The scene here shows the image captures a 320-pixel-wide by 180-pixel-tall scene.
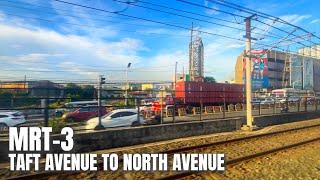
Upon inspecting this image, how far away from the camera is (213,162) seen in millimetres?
10203

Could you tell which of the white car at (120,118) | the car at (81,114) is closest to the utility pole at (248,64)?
the white car at (120,118)

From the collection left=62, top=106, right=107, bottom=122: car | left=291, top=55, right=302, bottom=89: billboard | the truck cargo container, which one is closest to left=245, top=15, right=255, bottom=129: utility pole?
left=62, top=106, right=107, bottom=122: car

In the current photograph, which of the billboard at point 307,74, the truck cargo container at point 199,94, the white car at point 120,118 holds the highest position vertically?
the billboard at point 307,74

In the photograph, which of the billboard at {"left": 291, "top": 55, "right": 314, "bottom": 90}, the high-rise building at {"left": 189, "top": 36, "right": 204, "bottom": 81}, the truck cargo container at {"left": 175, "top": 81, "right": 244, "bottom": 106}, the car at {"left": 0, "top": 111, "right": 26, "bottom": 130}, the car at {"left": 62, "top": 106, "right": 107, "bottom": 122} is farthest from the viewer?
the billboard at {"left": 291, "top": 55, "right": 314, "bottom": 90}

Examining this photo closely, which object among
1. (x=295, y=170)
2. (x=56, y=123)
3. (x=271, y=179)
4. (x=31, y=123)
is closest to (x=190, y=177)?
(x=271, y=179)

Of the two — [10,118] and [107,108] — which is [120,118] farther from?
[10,118]

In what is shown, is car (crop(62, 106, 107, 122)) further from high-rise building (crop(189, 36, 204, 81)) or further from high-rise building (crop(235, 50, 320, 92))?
high-rise building (crop(189, 36, 204, 81))

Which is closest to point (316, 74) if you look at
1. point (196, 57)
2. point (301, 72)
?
point (301, 72)

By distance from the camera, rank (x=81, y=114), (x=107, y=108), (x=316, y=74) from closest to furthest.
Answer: (x=107, y=108)
(x=81, y=114)
(x=316, y=74)

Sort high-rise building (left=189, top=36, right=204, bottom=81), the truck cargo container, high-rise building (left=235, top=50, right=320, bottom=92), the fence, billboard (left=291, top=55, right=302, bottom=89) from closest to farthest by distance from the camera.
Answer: the fence
the truck cargo container
high-rise building (left=235, top=50, right=320, bottom=92)
high-rise building (left=189, top=36, right=204, bottom=81)
billboard (left=291, top=55, right=302, bottom=89)

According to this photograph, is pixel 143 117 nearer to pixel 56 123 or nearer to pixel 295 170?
pixel 56 123

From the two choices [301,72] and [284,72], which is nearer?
[301,72]

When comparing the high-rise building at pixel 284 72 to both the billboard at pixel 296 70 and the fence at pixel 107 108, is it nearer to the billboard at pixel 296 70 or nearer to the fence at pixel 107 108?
the billboard at pixel 296 70

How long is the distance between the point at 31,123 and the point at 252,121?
1213 cm
